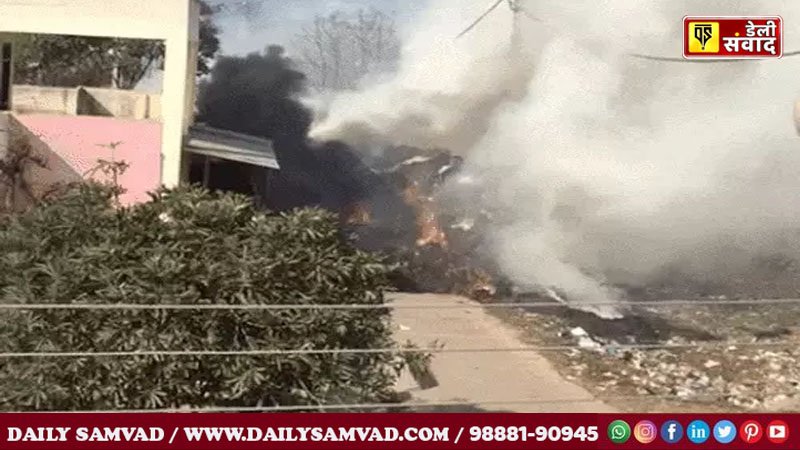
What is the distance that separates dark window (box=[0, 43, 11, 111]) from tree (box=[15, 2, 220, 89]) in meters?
0.05

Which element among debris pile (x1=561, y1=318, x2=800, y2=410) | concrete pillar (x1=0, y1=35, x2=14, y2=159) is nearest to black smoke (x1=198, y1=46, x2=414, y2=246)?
concrete pillar (x1=0, y1=35, x2=14, y2=159)

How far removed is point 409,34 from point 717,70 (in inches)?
58.7

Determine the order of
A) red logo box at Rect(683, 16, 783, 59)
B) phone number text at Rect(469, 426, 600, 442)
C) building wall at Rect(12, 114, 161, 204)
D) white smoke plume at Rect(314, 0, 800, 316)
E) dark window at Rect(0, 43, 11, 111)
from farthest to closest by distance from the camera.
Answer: white smoke plume at Rect(314, 0, 800, 316)
dark window at Rect(0, 43, 11, 111)
building wall at Rect(12, 114, 161, 204)
red logo box at Rect(683, 16, 783, 59)
phone number text at Rect(469, 426, 600, 442)

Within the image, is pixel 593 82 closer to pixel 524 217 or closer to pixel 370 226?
pixel 524 217

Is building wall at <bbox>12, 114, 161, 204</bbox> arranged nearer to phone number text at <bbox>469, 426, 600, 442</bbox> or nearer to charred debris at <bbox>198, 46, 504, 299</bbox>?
charred debris at <bbox>198, 46, 504, 299</bbox>

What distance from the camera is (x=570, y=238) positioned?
5.55 metres

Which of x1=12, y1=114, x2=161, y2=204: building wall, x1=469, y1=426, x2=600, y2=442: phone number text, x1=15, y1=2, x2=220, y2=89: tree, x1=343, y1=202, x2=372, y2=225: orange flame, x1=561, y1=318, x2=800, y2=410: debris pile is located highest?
x1=15, y1=2, x2=220, y2=89: tree

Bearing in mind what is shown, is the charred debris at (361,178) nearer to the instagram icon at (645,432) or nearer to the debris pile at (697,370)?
the debris pile at (697,370)

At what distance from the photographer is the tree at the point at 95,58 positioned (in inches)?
200

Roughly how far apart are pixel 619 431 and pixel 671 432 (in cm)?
18

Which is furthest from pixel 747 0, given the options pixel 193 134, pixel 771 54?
pixel 193 134

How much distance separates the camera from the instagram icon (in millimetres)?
3725

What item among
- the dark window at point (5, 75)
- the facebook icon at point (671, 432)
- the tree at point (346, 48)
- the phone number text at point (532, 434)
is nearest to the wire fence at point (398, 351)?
the phone number text at point (532, 434)

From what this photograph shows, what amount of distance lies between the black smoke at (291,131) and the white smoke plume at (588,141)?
6.9 inches
